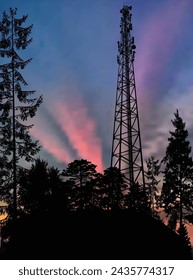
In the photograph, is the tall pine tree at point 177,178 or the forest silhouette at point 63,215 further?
the tall pine tree at point 177,178

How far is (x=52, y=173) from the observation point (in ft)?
114

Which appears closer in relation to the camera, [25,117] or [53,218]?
[53,218]

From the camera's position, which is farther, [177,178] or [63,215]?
[177,178]

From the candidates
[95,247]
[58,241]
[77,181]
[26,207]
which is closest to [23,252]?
[58,241]

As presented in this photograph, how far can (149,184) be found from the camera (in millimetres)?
52094

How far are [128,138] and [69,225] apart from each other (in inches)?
566

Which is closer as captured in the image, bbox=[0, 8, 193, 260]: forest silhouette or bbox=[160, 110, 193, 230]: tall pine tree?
bbox=[0, 8, 193, 260]: forest silhouette

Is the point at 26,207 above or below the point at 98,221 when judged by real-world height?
above

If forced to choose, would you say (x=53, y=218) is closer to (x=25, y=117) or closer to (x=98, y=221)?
(x=98, y=221)

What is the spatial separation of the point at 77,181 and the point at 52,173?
408 inches
